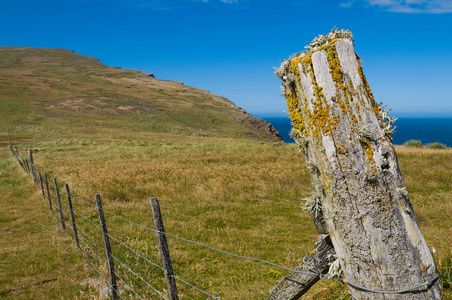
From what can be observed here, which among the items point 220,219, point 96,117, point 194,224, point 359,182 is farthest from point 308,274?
point 96,117

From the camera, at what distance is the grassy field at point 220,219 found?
598 cm

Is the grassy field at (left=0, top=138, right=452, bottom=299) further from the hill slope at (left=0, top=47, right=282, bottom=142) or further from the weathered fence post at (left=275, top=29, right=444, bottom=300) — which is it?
the hill slope at (left=0, top=47, right=282, bottom=142)

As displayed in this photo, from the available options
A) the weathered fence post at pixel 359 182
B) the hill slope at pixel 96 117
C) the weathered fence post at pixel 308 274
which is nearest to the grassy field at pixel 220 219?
the weathered fence post at pixel 308 274

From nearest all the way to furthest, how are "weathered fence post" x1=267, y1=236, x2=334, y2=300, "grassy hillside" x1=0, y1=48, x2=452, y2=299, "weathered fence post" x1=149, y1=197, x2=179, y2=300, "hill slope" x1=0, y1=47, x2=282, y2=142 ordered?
"weathered fence post" x1=267, y1=236, x2=334, y2=300, "weathered fence post" x1=149, y1=197, x2=179, y2=300, "grassy hillside" x1=0, y1=48, x2=452, y2=299, "hill slope" x1=0, y1=47, x2=282, y2=142

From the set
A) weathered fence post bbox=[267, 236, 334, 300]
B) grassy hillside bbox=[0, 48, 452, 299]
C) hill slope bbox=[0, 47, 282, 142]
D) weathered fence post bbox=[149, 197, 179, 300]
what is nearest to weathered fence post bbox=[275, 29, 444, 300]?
weathered fence post bbox=[267, 236, 334, 300]

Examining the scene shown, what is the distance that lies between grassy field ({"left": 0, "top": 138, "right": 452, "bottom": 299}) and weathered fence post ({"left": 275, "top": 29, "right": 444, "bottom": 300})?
8.63 feet

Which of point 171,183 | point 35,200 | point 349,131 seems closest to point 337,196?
point 349,131

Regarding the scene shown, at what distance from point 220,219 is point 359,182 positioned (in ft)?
26.9

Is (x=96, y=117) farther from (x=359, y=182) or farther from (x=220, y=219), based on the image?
(x=359, y=182)

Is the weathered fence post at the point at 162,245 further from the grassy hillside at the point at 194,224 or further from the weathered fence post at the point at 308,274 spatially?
the grassy hillside at the point at 194,224

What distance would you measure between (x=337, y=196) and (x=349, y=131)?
464mm

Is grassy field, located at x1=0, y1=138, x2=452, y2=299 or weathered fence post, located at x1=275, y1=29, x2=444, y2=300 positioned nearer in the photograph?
weathered fence post, located at x1=275, y1=29, x2=444, y2=300

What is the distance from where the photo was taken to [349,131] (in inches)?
72.8

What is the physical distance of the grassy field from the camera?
5984 millimetres
